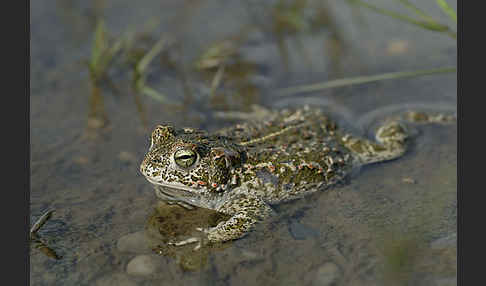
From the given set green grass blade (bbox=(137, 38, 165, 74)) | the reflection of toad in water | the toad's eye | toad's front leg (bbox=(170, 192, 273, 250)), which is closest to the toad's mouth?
the reflection of toad in water

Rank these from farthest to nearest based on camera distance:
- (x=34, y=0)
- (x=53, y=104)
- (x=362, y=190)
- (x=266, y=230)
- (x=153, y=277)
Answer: (x=34, y=0) < (x=53, y=104) < (x=362, y=190) < (x=266, y=230) < (x=153, y=277)

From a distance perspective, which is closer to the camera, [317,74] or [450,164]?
[450,164]

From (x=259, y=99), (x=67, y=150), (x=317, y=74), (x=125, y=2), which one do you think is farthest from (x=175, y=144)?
(x=125, y=2)

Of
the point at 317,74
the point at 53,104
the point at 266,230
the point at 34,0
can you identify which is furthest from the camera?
the point at 34,0

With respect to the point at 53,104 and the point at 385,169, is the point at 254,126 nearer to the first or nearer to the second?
the point at 385,169

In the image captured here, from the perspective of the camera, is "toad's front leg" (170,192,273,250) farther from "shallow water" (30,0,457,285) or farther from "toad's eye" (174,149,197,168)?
"toad's eye" (174,149,197,168)

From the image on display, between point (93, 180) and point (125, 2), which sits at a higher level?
point (125, 2)

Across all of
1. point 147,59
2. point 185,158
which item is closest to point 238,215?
point 185,158
